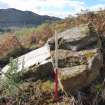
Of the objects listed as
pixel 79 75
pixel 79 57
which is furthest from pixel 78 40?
pixel 79 75

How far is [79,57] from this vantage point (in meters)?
9.09

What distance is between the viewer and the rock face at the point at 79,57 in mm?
8359

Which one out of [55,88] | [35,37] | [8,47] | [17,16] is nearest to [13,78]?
[55,88]

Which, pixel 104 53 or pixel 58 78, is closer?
pixel 58 78

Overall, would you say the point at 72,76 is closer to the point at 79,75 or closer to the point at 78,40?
the point at 79,75

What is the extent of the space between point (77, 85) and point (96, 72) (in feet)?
1.94

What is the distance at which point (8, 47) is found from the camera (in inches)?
476

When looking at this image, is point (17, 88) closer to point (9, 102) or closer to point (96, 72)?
point (9, 102)

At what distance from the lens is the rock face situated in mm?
8359

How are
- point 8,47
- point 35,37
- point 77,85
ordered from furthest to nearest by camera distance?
point 35,37 < point 8,47 < point 77,85

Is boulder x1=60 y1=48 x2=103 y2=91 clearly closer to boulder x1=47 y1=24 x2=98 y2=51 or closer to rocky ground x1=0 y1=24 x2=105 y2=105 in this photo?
rocky ground x1=0 y1=24 x2=105 y2=105

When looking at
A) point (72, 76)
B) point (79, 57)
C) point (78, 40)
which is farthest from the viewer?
point (78, 40)

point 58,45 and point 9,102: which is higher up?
point 58,45

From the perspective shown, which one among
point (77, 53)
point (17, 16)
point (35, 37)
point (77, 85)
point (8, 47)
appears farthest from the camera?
point (17, 16)
